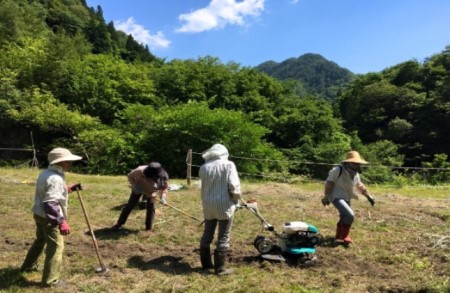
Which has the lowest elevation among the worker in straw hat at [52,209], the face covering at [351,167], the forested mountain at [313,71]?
the worker in straw hat at [52,209]

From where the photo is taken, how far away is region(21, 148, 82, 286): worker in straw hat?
4914 mm

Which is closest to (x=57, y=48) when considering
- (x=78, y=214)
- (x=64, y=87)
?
(x=64, y=87)

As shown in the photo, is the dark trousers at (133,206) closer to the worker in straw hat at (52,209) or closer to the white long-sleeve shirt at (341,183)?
the worker in straw hat at (52,209)

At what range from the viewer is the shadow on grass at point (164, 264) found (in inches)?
229

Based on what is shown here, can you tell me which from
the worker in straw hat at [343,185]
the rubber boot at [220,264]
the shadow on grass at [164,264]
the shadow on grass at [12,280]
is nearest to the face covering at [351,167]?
the worker in straw hat at [343,185]

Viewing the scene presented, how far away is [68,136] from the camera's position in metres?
26.0

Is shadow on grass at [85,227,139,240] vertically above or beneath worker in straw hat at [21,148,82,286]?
beneath

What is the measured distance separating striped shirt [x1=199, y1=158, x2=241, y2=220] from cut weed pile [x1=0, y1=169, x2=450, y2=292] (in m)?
0.82

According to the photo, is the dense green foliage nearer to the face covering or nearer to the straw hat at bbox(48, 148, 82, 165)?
the face covering

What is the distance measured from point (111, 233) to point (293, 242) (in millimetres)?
3320

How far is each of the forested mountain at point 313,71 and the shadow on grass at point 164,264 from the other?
12598 centimetres

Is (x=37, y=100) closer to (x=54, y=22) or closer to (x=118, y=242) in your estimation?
(x=118, y=242)

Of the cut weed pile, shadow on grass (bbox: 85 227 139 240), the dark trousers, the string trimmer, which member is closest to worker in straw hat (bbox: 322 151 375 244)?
the cut weed pile

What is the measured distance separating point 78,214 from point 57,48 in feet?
82.5
